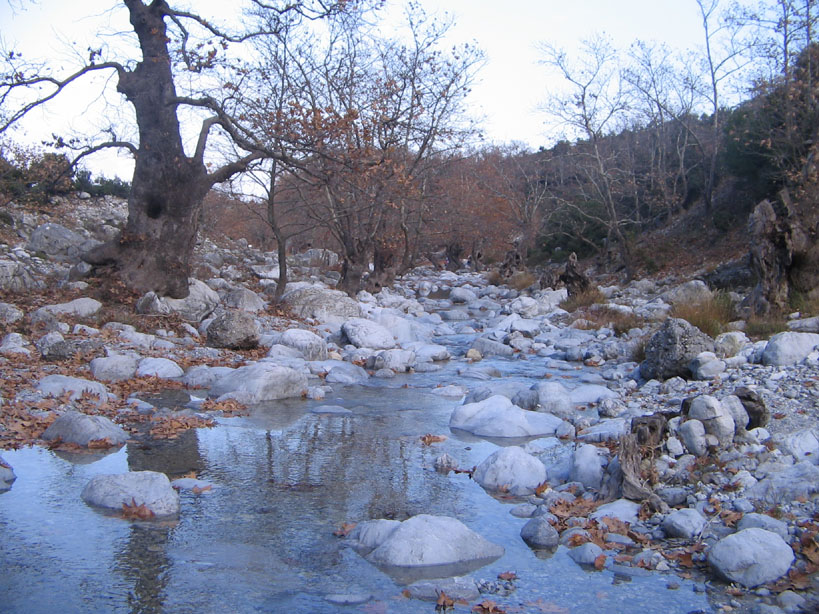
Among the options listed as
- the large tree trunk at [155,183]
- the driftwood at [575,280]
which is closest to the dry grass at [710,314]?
the driftwood at [575,280]

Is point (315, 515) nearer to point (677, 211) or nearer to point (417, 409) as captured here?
point (417, 409)

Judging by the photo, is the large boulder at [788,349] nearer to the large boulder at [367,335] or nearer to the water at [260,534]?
the water at [260,534]

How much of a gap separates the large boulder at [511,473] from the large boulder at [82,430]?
309cm

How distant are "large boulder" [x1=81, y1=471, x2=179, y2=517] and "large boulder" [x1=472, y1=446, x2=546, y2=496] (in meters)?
2.23

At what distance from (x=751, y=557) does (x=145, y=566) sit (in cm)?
317

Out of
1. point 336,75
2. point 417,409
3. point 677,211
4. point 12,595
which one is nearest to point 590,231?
point 677,211

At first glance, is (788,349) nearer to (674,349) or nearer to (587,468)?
(674,349)

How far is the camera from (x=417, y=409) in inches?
308

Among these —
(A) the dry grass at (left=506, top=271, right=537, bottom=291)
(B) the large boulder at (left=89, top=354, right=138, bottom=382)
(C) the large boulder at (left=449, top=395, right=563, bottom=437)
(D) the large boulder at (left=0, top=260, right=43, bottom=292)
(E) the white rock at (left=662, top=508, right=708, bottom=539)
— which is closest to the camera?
(E) the white rock at (left=662, top=508, right=708, bottom=539)

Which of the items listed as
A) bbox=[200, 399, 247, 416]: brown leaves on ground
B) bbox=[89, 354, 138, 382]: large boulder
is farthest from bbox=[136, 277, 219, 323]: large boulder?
bbox=[200, 399, 247, 416]: brown leaves on ground

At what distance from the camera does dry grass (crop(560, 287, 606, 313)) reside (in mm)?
15875

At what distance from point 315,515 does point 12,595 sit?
1.76 m

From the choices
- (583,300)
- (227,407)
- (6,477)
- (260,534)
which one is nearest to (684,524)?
(260,534)

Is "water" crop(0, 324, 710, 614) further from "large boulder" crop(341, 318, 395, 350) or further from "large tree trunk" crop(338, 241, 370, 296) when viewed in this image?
Answer: "large tree trunk" crop(338, 241, 370, 296)
